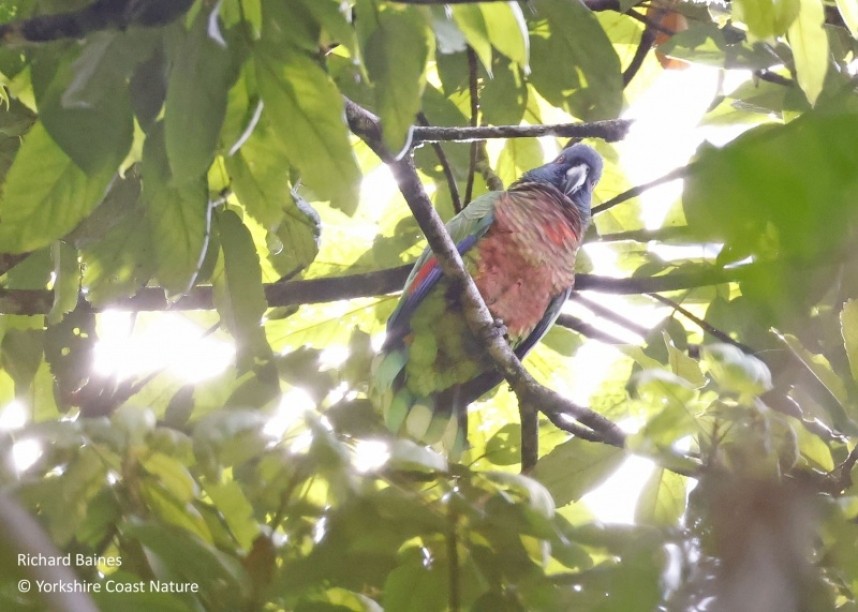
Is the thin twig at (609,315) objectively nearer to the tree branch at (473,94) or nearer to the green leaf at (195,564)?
the tree branch at (473,94)

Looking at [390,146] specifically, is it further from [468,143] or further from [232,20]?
[468,143]

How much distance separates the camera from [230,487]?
72cm

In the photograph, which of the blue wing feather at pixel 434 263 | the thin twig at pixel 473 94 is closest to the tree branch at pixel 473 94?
the thin twig at pixel 473 94

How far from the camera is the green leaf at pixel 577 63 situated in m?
1.29

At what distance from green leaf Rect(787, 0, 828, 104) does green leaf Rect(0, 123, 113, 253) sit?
0.93 meters

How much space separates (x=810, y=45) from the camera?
1164mm

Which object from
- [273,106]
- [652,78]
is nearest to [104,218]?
[273,106]

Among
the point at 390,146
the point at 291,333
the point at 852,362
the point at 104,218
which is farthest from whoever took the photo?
the point at 291,333

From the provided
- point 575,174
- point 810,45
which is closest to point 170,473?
point 810,45

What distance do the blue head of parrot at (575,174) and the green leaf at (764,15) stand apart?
116 centimetres

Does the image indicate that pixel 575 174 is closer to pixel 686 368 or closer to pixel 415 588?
pixel 686 368

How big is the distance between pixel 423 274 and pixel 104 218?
83cm

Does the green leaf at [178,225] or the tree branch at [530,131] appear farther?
the tree branch at [530,131]

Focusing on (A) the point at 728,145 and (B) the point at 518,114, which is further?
(B) the point at 518,114
